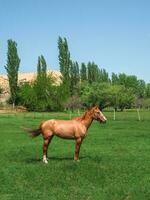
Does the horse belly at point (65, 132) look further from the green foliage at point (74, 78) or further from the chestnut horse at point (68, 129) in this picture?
the green foliage at point (74, 78)

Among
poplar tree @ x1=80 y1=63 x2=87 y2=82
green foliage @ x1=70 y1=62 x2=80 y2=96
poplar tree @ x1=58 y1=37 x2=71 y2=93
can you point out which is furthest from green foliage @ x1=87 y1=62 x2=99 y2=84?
poplar tree @ x1=58 y1=37 x2=71 y2=93

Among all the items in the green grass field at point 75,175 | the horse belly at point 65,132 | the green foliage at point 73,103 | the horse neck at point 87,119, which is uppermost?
the green foliage at point 73,103

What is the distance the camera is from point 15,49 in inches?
4166

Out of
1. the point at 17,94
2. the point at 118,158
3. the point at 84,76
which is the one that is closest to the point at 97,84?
the point at 84,76

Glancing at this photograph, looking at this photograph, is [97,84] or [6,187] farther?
[97,84]

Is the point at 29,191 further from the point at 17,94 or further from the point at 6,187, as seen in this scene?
the point at 17,94

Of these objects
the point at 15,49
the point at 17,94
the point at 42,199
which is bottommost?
the point at 42,199

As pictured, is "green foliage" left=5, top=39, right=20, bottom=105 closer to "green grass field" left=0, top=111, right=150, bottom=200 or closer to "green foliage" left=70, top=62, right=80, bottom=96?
"green foliage" left=70, top=62, right=80, bottom=96

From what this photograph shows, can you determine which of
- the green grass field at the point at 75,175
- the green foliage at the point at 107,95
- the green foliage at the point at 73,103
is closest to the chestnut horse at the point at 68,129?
the green grass field at the point at 75,175

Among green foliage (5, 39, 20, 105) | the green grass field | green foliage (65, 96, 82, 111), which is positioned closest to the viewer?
the green grass field

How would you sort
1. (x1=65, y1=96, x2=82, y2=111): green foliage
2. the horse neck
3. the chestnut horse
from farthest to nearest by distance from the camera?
(x1=65, y1=96, x2=82, y2=111): green foliage → the horse neck → the chestnut horse

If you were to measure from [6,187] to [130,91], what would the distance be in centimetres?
12938

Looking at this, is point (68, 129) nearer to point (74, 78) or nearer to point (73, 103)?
point (73, 103)

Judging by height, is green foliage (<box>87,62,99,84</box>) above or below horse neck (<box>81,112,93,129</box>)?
above
